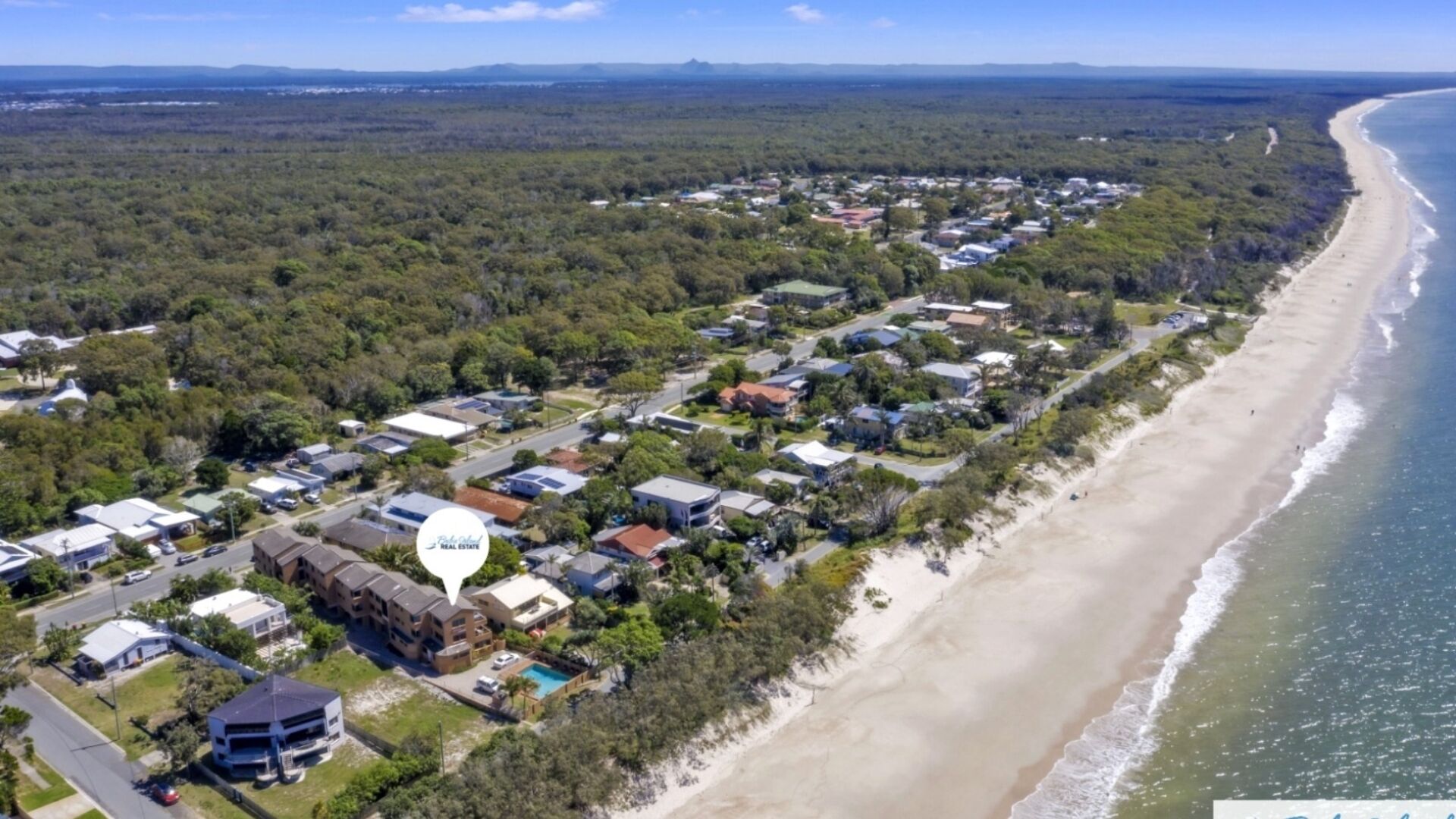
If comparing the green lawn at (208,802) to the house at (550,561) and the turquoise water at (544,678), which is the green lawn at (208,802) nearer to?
the turquoise water at (544,678)

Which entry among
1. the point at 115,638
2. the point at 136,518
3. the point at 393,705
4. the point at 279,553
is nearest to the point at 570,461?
the point at 279,553

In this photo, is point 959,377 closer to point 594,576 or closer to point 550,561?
point 550,561

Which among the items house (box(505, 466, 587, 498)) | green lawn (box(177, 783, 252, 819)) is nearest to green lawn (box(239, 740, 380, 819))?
green lawn (box(177, 783, 252, 819))

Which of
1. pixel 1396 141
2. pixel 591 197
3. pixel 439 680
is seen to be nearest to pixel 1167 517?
pixel 439 680

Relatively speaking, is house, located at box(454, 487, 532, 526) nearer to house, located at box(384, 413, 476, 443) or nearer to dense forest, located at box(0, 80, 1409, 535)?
house, located at box(384, 413, 476, 443)

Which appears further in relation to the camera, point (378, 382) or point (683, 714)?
point (378, 382)

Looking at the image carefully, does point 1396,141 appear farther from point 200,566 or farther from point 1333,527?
point 200,566
